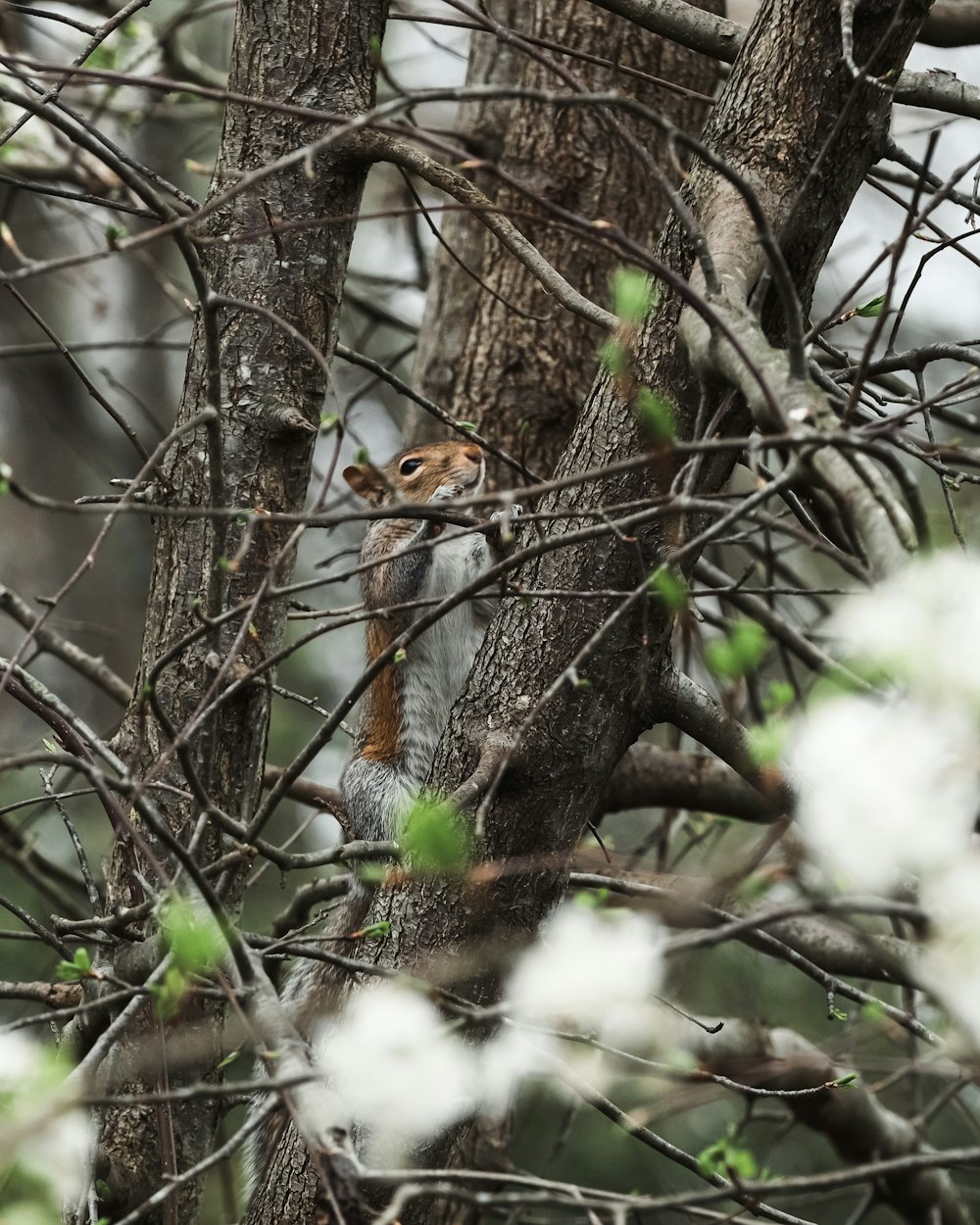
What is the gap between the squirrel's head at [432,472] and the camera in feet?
Result: 13.5

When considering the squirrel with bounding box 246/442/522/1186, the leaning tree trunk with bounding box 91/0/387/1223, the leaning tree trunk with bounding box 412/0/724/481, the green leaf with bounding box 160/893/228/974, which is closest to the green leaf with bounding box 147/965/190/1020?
the green leaf with bounding box 160/893/228/974

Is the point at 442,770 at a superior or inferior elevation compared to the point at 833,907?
superior

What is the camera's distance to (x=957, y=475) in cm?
225

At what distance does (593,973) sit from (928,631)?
49cm

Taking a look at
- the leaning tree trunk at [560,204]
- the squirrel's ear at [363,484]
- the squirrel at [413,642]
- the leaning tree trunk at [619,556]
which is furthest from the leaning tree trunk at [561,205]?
the leaning tree trunk at [619,556]

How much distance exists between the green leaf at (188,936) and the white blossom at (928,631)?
0.76 metres

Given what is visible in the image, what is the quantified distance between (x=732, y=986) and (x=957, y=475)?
15.2 feet

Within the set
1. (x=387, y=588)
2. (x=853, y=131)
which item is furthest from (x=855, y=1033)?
(x=387, y=588)

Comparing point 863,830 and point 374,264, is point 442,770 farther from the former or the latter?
point 374,264

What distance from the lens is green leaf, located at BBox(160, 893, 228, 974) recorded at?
1381mm

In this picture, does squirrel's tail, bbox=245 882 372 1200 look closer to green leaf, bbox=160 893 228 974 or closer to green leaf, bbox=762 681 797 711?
green leaf, bbox=160 893 228 974

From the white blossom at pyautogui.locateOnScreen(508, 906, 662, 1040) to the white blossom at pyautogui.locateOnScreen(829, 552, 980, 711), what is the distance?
0.35m

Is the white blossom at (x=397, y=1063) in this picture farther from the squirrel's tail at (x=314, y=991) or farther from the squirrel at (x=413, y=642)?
the squirrel at (x=413, y=642)

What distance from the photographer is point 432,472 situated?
4.25 m
